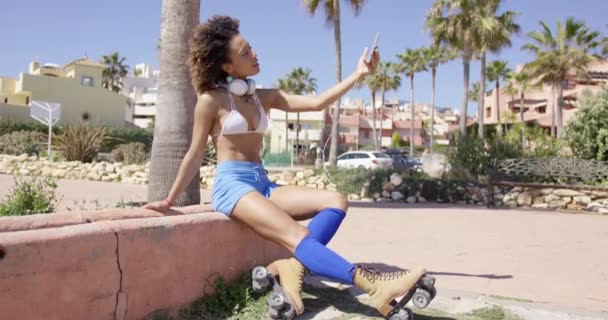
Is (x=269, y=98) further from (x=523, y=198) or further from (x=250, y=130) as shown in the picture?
(x=523, y=198)

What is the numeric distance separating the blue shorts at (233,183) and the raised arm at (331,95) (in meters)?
0.49

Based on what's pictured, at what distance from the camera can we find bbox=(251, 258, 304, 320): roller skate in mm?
2791

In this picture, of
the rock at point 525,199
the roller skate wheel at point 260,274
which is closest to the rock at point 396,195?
the rock at point 525,199

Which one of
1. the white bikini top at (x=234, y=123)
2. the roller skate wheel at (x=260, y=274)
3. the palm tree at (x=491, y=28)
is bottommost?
the roller skate wheel at (x=260, y=274)

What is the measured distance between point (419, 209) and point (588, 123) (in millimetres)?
5278

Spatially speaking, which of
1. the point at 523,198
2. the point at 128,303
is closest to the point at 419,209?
the point at 523,198

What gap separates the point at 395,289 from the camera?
2566 millimetres

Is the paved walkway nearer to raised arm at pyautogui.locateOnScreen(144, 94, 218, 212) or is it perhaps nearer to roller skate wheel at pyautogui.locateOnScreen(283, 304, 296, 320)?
roller skate wheel at pyautogui.locateOnScreen(283, 304, 296, 320)

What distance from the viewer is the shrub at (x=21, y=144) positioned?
21141mm

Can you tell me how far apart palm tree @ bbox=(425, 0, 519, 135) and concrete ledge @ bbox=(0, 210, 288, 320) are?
24254 millimetres

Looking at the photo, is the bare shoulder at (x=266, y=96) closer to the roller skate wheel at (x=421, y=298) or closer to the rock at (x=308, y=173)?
the roller skate wheel at (x=421, y=298)

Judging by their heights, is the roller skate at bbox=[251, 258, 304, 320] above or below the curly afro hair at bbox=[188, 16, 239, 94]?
below

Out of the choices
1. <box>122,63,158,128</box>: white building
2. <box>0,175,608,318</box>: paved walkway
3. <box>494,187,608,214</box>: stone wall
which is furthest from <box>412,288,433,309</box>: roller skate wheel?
<box>122,63,158,128</box>: white building

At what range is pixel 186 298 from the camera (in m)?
2.89
